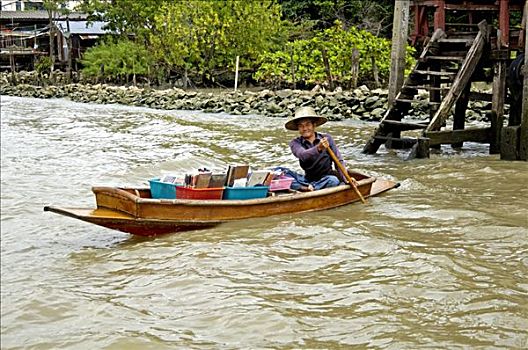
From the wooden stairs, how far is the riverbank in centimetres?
124

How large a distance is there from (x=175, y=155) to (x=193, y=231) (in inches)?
290

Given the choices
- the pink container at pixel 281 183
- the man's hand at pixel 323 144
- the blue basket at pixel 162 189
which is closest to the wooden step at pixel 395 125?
the man's hand at pixel 323 144

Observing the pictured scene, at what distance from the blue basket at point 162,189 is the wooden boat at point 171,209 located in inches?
6.2

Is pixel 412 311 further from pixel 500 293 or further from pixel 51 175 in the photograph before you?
pixel 51 175

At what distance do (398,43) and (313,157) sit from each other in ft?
19.6

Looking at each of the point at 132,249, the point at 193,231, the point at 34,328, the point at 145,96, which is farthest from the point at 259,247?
the point at 145,96

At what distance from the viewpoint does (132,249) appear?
7.21 meters

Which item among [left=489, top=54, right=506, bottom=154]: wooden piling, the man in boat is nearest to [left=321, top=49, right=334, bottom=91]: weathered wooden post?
[left=489, top=54, right=506, bottom=154]: wooden piling

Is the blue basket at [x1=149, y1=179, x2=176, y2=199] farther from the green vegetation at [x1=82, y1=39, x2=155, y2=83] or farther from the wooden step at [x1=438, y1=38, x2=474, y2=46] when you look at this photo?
the green vegetation at [x1=82, y1=39, x2=155, y2=83]

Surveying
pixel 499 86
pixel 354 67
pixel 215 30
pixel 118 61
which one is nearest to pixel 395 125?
pixel 499 86

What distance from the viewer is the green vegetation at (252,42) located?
26609mm

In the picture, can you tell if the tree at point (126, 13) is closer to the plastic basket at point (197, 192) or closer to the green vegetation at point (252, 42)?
the green vegetation at point (252, 42)

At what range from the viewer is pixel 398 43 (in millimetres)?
13828

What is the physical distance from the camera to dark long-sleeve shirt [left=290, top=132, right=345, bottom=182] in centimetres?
859
